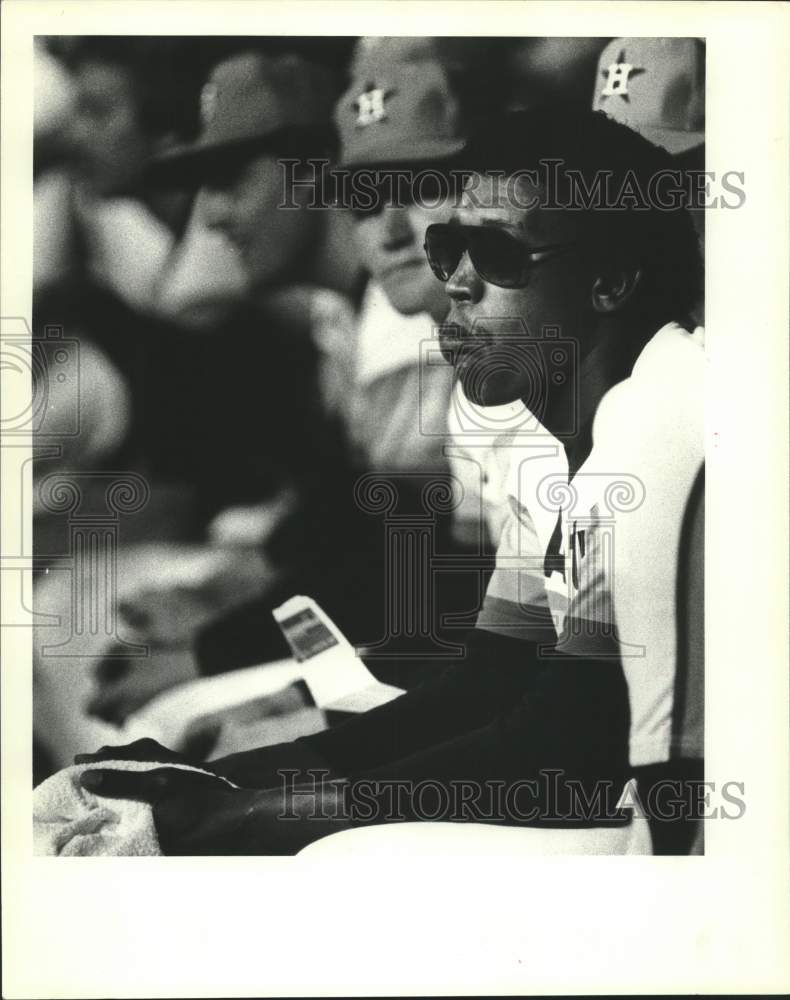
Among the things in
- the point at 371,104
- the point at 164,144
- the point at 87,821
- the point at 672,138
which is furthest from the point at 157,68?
the point at 87,821

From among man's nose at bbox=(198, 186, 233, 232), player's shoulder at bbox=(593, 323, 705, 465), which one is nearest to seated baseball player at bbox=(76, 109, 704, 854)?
player's shoulder at bbox=(593, 323, 705, 465)

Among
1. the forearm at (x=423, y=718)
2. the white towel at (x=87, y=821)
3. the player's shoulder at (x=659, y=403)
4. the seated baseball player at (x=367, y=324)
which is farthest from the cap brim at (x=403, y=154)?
the white towel at (x=87, y=821)

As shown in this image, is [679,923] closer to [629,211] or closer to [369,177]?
[629,211]

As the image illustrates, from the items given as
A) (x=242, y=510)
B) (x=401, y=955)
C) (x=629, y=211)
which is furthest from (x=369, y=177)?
(x=401, y=955)

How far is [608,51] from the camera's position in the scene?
5.89ft

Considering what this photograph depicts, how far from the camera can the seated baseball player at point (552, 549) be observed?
179 centimetres

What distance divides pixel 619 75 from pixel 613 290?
0.35 m

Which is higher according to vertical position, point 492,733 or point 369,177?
point 369,177

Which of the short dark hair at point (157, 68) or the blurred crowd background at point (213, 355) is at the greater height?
the short dark hair at point (157, 68)

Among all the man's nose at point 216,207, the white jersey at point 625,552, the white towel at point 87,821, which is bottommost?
the white towel at point 87,821

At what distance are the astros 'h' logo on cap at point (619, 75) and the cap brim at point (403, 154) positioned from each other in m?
0.25

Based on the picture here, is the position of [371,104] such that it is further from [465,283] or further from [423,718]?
[423,718]

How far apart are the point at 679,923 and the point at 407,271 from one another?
1.14 m

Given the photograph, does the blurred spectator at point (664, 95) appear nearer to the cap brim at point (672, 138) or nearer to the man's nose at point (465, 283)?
the cap brim at point (672, 138)
